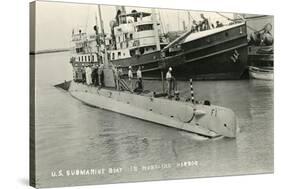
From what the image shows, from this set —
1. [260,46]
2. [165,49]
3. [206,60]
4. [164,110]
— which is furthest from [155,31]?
[260,46]

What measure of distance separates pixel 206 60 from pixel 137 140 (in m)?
1.19

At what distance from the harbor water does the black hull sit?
0.10m

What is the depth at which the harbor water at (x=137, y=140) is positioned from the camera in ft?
16.6

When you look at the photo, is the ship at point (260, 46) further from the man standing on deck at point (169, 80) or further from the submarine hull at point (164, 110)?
the man standing on deck at point (169, 80)

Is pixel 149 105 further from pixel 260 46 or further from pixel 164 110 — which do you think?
pixel 260 46

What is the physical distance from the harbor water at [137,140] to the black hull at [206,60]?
0.10m

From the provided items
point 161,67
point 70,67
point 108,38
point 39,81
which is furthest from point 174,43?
point 39,81

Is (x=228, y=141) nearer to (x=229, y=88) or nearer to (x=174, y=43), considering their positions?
(x=229, y=88)

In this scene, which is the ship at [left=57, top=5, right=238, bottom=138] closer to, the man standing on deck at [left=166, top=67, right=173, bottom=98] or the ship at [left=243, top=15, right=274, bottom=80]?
the man standing on deck at [left=166, top=67, right=173, bottom=98]

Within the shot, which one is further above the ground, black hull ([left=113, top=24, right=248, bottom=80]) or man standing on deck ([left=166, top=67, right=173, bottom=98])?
black hull ([left=113, top=24, right=248, bottom=80])

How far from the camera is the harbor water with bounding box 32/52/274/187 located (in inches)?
199

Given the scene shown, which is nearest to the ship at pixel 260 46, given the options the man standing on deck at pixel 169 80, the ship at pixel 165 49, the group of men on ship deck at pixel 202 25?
the ship at pixel 165 49

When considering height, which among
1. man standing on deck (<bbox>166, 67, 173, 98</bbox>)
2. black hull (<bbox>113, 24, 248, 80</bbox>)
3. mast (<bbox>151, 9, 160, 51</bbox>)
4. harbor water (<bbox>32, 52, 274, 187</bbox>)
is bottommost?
harbor water (<bbox>32, 52, 274, 187</bbox>)

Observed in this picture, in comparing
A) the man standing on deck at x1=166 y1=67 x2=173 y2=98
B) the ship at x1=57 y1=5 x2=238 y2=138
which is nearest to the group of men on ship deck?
the man standing on deck at x1=166 y1=67 x2=173 y2=98
